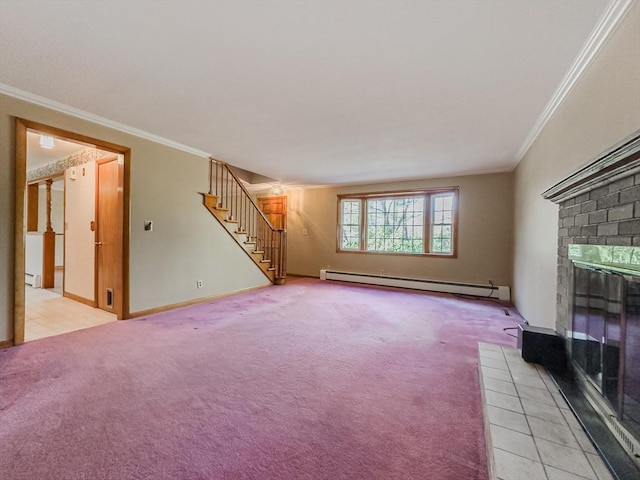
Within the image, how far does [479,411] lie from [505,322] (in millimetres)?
2328

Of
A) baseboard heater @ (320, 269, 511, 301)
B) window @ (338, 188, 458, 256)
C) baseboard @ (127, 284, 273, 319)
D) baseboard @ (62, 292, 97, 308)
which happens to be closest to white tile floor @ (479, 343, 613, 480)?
baseboard heater @ (320, 269, 511, 301)

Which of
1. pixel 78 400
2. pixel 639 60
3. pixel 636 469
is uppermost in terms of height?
pixel 639 60

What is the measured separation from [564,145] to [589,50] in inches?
31.4

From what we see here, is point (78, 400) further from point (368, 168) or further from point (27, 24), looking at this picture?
point (368, 168)

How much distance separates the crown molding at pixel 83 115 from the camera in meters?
2.56

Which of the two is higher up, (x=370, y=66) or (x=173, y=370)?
(x=370, y=66)

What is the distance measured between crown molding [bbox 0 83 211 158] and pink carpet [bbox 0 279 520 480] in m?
2.38

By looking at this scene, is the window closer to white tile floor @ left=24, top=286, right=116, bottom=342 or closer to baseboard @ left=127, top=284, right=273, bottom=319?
baseboard @ left=127, top=284, right=273, bottom=319

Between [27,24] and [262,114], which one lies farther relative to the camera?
[262,114]

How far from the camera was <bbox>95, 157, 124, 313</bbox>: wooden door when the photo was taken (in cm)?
359

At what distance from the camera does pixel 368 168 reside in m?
5.05

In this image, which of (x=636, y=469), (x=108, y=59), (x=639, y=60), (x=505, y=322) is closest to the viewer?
(x=636, y=469)

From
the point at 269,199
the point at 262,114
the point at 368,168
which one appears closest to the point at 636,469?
the point at 262,114

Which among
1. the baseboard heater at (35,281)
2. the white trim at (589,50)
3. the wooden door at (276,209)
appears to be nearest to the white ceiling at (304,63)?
the white trim at (589,50)
